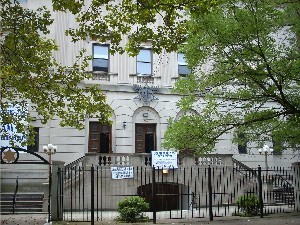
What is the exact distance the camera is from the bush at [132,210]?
16719mm

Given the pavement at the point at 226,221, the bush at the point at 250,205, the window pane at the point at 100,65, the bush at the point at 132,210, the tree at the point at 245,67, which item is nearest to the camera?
the tree at the point at 245,67

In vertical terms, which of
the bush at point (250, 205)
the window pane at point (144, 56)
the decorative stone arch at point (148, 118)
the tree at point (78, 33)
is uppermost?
the window pane at point (144, 56)

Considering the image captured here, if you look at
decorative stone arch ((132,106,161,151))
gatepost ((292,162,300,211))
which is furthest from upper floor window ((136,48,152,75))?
gatepost ((292,162,300,211))

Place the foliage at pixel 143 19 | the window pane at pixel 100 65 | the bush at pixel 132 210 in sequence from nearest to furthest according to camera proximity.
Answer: the foliage at pixel 143 19 → the bush at pixel 132 210 → the window pane at pixel 100 65

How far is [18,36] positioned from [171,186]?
47.9ft

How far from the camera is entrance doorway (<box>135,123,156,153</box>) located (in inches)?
1074

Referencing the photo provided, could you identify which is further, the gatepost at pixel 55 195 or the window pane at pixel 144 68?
the window pane at pixel 144 68

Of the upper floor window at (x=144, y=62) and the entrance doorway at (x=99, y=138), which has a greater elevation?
the upper floor window at (x=144, y=62)

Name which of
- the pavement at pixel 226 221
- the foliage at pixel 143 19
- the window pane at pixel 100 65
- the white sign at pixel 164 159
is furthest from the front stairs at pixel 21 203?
the foliage at pixel 143 19

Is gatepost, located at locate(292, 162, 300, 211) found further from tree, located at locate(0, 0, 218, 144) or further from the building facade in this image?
tree, located at locate(0, 0, 218, 144)

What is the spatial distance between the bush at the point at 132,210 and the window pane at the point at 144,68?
1234cm

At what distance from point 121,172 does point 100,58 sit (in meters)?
8.24

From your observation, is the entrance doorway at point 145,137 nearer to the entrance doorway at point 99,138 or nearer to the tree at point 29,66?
the entrance doorway at point 99,138

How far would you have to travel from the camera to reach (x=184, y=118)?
1562cm
